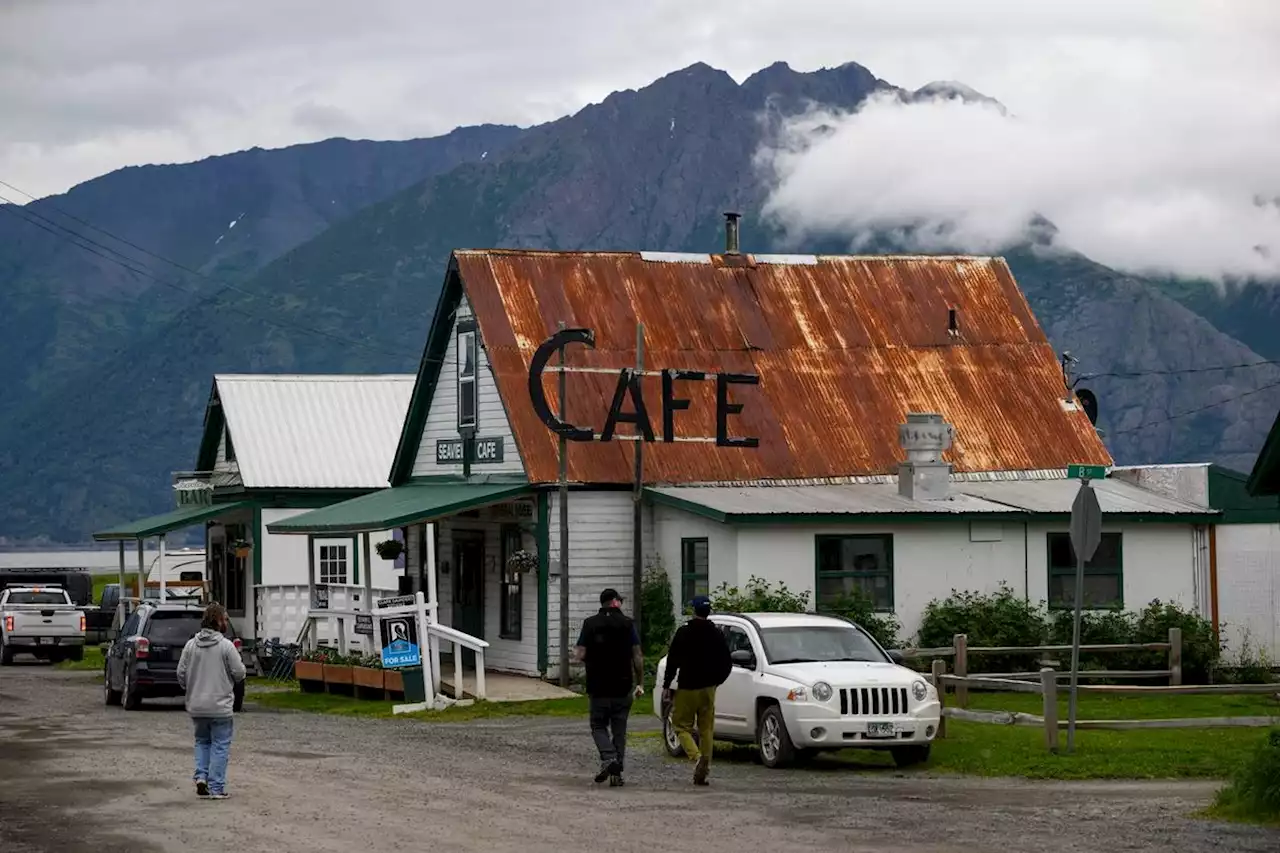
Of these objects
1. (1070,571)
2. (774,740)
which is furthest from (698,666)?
(1070,571)

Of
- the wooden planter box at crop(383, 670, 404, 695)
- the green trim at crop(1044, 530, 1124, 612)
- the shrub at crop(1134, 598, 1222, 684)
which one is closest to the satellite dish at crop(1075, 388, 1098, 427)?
the green trim at crop(1044, 530, 1124, 612)

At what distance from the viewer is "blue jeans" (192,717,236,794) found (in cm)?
1989

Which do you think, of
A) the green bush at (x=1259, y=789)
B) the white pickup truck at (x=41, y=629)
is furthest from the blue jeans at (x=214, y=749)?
the white pickup truck at (x=41, y=629)

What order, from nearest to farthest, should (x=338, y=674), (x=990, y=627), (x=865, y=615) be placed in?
1. (x=865, y=615)
2. (x=990, y=627)
3. (x=338, y=674)

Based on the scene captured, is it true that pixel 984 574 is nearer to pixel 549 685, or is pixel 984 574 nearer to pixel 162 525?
pixel 549 685

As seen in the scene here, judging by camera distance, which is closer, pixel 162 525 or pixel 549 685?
pixel 549 685

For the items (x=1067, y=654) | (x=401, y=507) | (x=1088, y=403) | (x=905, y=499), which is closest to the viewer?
(x=1067, y=654)

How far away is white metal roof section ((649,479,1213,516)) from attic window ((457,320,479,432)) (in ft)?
14.8

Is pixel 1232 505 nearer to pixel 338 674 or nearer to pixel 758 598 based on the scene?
pixel 758 598

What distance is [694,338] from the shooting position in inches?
1634

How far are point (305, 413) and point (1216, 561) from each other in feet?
77.1

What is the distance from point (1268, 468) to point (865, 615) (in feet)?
53.9

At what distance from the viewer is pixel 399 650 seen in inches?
1347

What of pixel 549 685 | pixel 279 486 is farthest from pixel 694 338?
pixel 279 486
